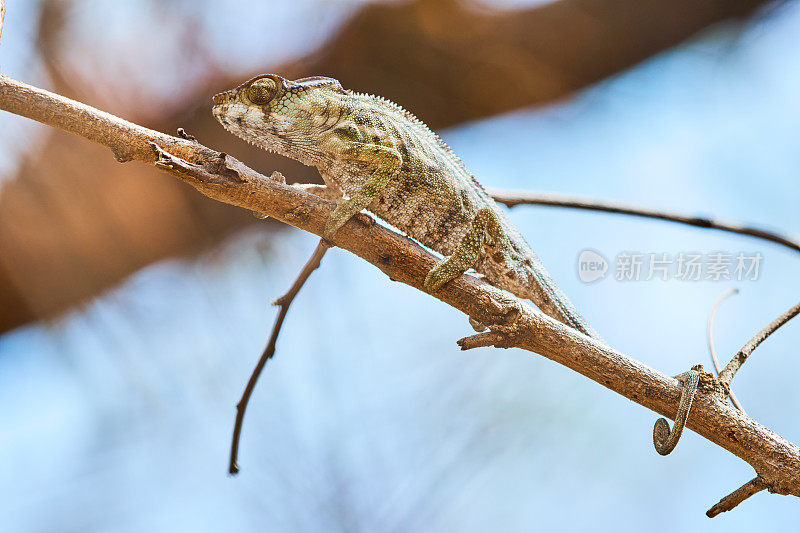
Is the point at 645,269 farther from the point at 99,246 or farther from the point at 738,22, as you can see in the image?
the point at 99,246

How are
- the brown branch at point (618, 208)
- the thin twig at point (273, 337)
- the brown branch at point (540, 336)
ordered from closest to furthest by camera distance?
1. the brown branch at point (540, 336)
2. the thin twig at point (273, 337)
3. the brown branch at point (618, 208)

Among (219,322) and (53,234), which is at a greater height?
(53,234)

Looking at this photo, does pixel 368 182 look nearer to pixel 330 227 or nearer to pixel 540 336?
pixel 330 227

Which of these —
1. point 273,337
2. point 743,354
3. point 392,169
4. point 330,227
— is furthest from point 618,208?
point 273,337

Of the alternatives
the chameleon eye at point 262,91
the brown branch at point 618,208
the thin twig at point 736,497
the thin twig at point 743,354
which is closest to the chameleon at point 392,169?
the chameleon eye at point 262,91

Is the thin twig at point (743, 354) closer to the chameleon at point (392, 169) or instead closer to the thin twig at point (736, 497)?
the thin twig at point (736, 497)

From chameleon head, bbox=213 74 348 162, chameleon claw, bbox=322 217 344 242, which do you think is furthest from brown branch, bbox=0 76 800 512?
chameleon head, bbox=213 74 348 162

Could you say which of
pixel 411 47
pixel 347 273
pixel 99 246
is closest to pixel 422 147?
pixel 411 47

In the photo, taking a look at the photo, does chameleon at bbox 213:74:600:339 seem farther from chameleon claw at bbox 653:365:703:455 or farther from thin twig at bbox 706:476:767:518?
thin twig at bbox 706:476:767:518
